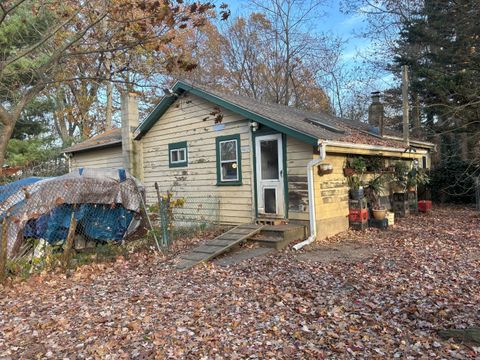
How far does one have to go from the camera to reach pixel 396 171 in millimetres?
12133

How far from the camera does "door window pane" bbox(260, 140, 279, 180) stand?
964cm

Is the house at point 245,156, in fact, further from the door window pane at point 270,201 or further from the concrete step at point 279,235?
the concrete step at point 279,235

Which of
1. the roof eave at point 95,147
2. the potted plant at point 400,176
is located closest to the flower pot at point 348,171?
the potted plant at point 400,176

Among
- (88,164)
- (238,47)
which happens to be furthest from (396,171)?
(238,47)

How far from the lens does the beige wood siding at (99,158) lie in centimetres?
1464

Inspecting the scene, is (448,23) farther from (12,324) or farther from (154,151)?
(12,324)

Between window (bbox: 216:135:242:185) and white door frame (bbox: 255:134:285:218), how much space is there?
0.65 m

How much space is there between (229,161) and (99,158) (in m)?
7.36

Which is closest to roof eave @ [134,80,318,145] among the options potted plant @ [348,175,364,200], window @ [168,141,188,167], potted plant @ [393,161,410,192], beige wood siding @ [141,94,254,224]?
beige wood siding @ [141,94,254,224]

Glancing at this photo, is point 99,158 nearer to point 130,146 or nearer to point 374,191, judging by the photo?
point 130,146

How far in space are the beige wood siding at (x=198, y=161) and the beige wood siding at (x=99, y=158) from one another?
1.82 meters

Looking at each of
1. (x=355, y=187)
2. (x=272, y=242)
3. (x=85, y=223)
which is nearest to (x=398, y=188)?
(x=355, y=187)

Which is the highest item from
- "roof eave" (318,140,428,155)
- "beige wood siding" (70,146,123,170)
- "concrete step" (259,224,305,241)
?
"beige wood siding" (70,146,123,170)

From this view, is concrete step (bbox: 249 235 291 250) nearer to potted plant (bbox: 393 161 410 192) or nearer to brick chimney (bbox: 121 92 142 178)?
potted plant (bbox: 393 161 410 192)
